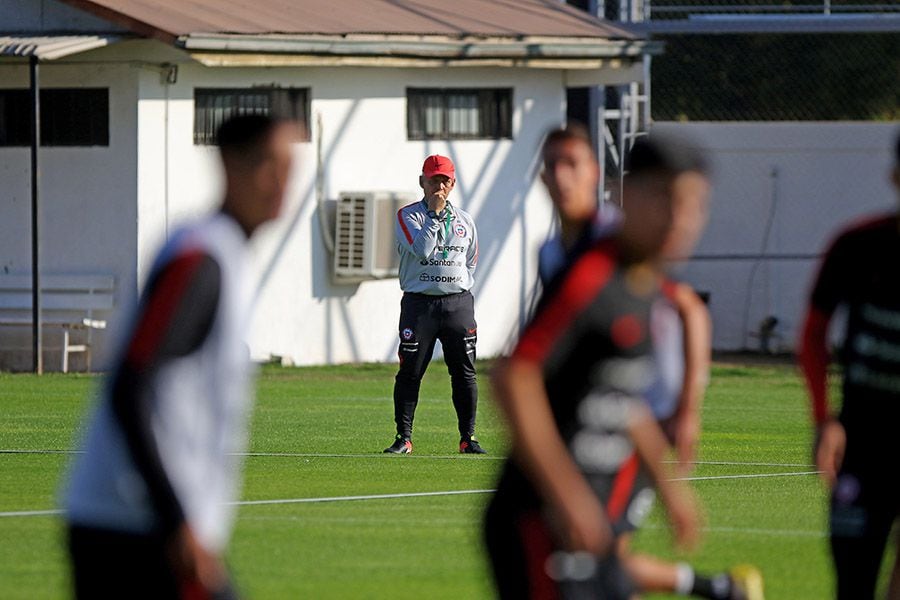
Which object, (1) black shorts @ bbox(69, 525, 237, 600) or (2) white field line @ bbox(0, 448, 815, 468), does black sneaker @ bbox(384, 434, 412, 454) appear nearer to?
(2) white field line @ bbox(0, 448, 815, 468)

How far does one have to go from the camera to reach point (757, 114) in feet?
143

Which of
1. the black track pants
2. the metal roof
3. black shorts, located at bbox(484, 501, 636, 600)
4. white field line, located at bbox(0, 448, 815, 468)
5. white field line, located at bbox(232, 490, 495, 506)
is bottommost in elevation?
white field line, located at bbox(0, 448, 815, 468)

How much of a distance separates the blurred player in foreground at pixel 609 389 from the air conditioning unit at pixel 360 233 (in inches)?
831

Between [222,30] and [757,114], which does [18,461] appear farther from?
[757,114]

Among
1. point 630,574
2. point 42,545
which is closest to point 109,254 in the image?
point 42,545

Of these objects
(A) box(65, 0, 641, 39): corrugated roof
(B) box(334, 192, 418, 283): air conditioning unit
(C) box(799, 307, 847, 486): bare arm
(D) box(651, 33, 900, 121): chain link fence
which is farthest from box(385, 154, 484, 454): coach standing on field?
(D) box(651, 33, 900, 121): chain link fence

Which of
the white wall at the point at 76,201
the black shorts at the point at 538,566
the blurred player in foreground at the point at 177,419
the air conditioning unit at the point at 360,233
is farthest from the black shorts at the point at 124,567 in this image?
the air conditioning unit at the point at 360,233

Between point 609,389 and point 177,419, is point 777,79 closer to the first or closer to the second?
point 609,389

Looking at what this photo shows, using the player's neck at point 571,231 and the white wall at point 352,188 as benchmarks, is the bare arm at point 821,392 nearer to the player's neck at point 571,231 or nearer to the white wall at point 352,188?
the player's neck at point 571,231

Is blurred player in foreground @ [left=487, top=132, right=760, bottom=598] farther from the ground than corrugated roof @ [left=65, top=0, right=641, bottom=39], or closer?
closer

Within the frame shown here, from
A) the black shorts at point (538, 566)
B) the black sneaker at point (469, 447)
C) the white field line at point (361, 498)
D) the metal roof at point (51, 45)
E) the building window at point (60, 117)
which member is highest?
the metal roof at point (51, 45)

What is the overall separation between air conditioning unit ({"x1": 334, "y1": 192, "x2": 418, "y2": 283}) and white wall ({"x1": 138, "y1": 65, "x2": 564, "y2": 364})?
0.96ft

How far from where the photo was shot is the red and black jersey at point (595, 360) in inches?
218

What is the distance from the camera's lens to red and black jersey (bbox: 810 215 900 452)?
23.2 ft
